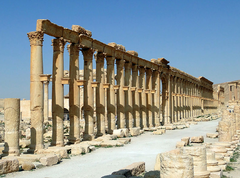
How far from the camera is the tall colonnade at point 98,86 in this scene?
1588 cm

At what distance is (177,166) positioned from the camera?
745cm

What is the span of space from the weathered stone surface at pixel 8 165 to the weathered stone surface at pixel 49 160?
1.21 m

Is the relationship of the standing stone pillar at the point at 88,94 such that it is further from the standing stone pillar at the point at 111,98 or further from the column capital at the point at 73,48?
the standing stone pillar at the point at 111,98

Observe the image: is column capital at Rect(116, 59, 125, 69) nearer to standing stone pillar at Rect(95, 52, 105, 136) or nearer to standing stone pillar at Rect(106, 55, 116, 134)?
standing stone pillar at Rect(106, 55, 116, 134)

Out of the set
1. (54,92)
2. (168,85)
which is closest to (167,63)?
(168,85)

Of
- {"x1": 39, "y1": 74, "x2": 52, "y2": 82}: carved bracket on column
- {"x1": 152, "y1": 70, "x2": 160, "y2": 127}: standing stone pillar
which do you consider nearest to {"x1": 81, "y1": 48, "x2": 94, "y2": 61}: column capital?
{"x1": 39, "y1": 74, "x2": 52, "y2": 82}: carved bracket on column

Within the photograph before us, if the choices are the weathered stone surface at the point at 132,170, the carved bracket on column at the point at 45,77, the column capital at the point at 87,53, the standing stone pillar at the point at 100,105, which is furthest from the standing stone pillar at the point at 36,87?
the standing stone pillar at the point at 100,105

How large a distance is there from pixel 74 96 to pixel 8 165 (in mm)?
8376

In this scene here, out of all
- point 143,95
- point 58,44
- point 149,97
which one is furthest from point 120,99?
point 58,44

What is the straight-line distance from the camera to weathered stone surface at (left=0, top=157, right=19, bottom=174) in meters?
11.3

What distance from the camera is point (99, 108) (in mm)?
22984

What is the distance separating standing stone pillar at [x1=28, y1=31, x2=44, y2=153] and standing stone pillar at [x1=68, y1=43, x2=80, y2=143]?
3.56 meters

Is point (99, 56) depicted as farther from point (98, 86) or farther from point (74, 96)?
point (74, 96)

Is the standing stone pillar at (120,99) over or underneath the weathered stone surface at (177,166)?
over
